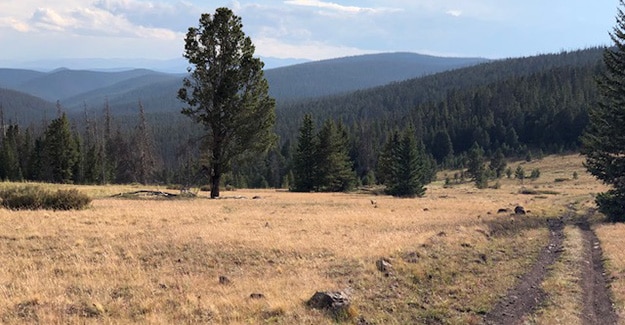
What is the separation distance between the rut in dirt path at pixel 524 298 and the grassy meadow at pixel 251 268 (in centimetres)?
32

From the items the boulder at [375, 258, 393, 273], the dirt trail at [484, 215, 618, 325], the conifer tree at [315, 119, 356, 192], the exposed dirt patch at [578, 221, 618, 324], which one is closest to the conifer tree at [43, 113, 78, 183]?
the conifer tree at [315, 119, 356, 192]

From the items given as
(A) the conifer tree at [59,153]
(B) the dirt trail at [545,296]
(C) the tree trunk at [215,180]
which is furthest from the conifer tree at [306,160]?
(B) the dirt trail at [545,296]

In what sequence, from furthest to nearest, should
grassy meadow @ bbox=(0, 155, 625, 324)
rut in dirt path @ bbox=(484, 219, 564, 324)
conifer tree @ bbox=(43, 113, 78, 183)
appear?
conifer tree @ bbox=(43, 113, 78, 183), rut in dirt path @ bbox=(484, 219, 564, 324), grassy meadow @ bbox=(0, 155, 625, 324)

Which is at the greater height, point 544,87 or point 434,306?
point 544,87

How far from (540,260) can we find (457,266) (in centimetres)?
449

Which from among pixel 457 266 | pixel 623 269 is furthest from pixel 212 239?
pixel 623 269

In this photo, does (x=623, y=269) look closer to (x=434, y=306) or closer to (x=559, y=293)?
(x=559, y=293)

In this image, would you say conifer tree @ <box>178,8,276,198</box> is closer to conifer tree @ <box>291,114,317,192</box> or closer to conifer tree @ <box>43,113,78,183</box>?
conifer tree @ <box>291,114,317,192</box>

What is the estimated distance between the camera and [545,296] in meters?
12.1

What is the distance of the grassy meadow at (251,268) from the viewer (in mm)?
9555

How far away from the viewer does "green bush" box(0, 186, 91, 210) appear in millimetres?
21703

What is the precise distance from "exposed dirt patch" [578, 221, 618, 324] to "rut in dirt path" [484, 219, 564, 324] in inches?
42.4

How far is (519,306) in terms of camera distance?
11.3 m

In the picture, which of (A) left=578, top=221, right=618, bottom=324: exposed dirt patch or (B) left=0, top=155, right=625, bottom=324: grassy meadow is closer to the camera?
(B) left=0, top=155, right=625, bottom=324: grassy meadow
